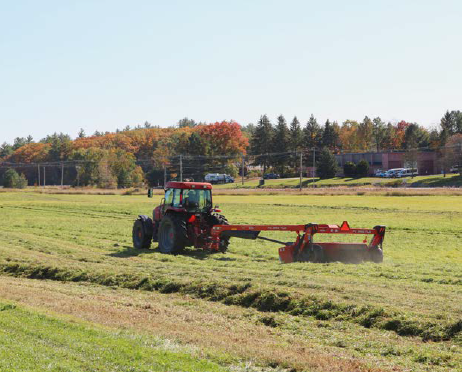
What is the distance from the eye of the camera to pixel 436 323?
35.3 feet

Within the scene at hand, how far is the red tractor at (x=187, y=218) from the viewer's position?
2097cm

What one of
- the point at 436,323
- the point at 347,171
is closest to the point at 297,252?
the point at 436,323

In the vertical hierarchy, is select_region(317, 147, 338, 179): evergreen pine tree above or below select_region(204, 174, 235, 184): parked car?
above

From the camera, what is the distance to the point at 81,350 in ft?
30.8

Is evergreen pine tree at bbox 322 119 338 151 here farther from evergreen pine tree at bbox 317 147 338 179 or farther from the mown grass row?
the mown grass row

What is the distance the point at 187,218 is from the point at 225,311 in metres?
9.09

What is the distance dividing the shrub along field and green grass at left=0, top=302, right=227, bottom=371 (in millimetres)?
19

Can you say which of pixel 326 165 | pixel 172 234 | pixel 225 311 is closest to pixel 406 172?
pixel 326 165

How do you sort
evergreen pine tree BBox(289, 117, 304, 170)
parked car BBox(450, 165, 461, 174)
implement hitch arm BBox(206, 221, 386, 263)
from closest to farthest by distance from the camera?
implement hitch arm BBox(206, 221, 386, 263)
parked car BBox(450, 165, 461, 174)
evergreen pine tree BBox(289, 117, 304, 170)

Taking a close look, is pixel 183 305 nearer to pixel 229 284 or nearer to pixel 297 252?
pixel 229 284

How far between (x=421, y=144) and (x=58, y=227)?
341ft

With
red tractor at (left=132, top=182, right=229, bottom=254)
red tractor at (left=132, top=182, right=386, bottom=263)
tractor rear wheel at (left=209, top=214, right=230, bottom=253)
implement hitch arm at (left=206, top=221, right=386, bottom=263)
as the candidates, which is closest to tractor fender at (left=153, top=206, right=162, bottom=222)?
red tractor at (left=132, top=182, right=386, bottom=263)

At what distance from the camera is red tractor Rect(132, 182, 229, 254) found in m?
21.0

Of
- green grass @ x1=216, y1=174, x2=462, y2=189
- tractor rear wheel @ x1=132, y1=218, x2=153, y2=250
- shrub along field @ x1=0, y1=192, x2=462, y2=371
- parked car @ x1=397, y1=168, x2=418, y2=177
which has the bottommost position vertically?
shrub along field @ x1=0, y1=192, x2=462, y2=371
